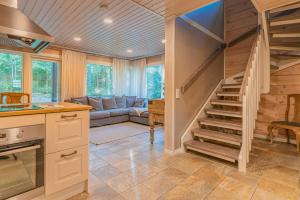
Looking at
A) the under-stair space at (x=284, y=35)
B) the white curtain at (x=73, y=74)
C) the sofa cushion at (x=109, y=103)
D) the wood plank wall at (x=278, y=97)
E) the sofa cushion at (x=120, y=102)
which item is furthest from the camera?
the sofa cushion at (x=120, y=102)

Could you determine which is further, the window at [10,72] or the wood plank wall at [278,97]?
the window at [10,72]

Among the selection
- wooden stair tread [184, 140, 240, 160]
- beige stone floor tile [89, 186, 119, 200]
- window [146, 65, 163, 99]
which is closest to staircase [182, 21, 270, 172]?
wooden stair tread [184, 140, 240, 160]

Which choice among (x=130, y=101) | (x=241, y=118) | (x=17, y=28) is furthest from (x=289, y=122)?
(x=130, y=101)

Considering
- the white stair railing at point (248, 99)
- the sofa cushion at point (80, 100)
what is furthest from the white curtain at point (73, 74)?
the white stair railing at point (248, 99)

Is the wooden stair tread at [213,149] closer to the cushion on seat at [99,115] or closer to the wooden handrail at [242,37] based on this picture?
the wooden handrail at [242,37]

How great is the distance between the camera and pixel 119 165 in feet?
8.18

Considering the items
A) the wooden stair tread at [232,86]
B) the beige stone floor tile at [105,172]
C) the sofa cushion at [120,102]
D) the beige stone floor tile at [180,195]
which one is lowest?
the beige stone floor tile at [180,195]

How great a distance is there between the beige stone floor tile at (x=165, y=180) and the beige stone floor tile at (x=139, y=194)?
66mm

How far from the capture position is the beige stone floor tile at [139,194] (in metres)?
1.75

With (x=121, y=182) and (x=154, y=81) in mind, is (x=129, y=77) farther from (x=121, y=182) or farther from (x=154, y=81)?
(x=121, y=182)

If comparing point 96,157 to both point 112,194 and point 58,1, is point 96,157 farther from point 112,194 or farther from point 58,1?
point 58,1

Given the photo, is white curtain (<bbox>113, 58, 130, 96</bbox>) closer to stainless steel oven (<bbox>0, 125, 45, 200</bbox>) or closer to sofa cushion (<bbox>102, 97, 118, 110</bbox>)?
sofa cushion (<bbox>102, 97, 118, 110</bbox>)

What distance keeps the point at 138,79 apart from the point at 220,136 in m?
4.89

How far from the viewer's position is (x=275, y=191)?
186cm
